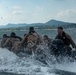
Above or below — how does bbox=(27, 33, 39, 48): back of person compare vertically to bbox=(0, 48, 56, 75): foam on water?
above

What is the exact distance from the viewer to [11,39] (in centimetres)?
1709

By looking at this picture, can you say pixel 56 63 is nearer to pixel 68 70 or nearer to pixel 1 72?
pixel 68 70

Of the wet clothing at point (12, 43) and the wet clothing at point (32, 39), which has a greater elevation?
the wet clothing at point (32, 39)

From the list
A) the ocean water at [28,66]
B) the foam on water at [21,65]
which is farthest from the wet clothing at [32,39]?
the foam on water at [21,65]

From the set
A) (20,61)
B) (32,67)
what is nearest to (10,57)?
(20,61)

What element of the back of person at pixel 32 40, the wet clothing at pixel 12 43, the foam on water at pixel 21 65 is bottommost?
the foam on water at pixel 21 65

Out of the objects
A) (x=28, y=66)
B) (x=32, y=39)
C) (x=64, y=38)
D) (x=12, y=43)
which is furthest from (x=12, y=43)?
(x=64, y=38)

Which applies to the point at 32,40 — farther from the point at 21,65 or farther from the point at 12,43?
the point at 12,43

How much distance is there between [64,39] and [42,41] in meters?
1.17

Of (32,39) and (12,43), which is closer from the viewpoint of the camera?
(32,39)

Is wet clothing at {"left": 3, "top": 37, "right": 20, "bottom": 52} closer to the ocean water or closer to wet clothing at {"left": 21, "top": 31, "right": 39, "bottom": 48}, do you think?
the ocean water

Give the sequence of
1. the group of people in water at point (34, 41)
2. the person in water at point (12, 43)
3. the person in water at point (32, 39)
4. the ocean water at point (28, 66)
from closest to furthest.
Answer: the ocean water at point (28, 66) < the group of people in water at point (34, 41) < the person in water at point (32, 39) < the person in water at point (12, 43)

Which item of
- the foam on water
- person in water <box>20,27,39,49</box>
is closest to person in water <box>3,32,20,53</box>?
the foam on water

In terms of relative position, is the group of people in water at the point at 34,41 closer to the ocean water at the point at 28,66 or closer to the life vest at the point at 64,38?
the life vest at the point at 64,38
